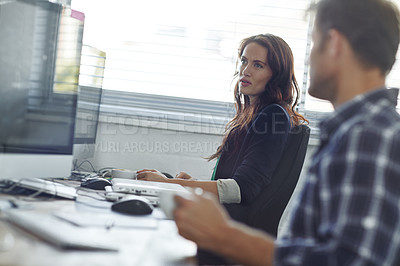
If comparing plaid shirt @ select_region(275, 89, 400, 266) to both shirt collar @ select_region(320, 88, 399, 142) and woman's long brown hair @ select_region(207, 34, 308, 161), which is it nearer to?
shirt collar @ select_region(320, 88, 399, 142)

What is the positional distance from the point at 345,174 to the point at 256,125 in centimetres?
118

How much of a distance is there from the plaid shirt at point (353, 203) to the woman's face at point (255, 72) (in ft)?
4.25

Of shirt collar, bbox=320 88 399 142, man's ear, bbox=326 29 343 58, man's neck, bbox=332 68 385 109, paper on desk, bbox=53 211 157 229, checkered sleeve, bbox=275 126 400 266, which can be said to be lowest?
paper on desk, bbox=53 211 157 229

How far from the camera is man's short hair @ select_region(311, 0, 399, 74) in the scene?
901 mm

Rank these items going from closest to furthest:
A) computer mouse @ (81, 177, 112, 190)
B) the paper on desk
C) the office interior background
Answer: the paper on desk < computer mouse @ (81, 177, 112, 190) < the office interior background

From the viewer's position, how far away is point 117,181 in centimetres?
165

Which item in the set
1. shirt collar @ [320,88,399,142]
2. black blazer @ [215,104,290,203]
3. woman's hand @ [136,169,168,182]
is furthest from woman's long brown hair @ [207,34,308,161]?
shirt collar @ [320,88,399,142]

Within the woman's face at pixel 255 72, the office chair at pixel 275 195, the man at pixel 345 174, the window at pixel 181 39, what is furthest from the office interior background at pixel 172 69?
the man at pixel 345 174

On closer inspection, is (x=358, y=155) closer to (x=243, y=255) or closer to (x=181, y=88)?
(x=243, y=255)

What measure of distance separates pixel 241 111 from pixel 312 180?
1.52m

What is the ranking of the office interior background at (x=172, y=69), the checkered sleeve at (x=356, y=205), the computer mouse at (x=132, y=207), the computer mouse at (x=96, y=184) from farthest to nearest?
the office interior background at (x=172, y=69), the computer mouse at (x=96, y=184), the computer mouse at (x=132, y=207), the checkered sleeve at (x=356, y=205)

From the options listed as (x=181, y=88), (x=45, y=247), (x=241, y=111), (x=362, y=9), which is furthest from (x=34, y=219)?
(x=181, y=88)

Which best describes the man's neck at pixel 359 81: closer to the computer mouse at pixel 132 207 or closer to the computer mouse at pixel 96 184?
the computer mouse at pixel 132 207

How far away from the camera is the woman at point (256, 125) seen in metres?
1.81
